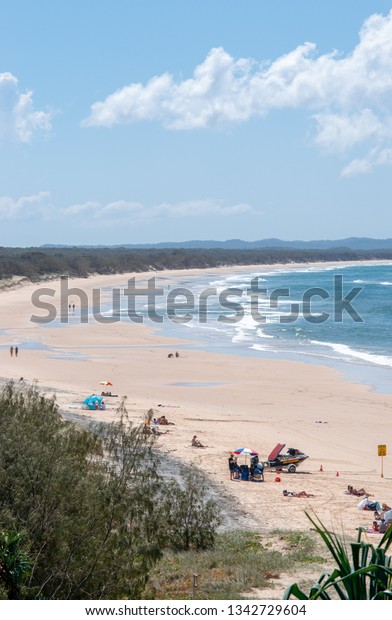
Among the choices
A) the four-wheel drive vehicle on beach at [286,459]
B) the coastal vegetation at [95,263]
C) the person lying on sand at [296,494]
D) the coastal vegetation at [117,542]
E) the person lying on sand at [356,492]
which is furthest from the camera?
the coastal vegetation at [95,263]

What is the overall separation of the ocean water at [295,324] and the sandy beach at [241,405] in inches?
88.7

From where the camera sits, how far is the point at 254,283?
330 ft

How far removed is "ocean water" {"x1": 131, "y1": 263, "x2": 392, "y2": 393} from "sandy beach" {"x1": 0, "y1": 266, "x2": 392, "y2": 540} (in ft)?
7.39

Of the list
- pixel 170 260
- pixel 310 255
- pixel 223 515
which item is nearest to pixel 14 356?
pixel 223 515

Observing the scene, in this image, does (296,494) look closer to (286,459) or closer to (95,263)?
(286,459)

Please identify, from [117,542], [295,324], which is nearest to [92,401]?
[117,542]

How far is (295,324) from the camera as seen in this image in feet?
175

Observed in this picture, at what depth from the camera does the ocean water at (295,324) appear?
3888 cm

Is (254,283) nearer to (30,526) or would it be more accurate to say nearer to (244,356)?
(244,356)

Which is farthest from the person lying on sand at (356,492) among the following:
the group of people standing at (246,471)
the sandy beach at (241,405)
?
the group of people standing at (246,471)

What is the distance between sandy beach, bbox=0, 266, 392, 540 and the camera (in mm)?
17391

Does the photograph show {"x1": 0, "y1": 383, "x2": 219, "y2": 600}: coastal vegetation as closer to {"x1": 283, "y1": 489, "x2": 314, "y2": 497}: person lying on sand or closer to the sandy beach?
the sandy beach

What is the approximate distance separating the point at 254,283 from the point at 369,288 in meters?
15.7

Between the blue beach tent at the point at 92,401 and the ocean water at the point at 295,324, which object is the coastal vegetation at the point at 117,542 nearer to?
the blue beach tent at the point at 92,401
